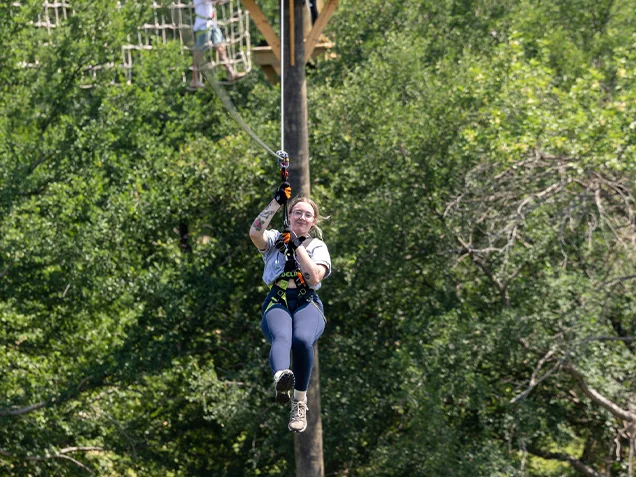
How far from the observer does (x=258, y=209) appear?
14727 millimetres

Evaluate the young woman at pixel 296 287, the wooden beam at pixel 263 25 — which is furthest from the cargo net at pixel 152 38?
the young woman at pixel 296 287

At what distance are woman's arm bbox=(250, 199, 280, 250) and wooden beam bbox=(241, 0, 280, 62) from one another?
3359 mm

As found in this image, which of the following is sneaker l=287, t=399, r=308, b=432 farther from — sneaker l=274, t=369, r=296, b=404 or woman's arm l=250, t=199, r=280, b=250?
woman's arm l=250, t=199, r=280, b=250

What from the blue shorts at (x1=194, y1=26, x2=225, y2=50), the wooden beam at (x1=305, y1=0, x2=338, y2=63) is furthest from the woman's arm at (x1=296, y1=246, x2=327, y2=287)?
the blue shorts at (x1=194, y1=26, x2=225, y2=50)

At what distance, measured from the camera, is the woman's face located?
647cm

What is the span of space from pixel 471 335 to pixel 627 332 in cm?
164

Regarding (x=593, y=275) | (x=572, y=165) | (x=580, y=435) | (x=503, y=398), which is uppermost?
(x=572, y=165)

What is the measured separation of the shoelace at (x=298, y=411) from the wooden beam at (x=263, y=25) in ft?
12.4

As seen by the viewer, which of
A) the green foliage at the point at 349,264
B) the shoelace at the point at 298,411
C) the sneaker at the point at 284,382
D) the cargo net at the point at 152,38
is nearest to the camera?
the sneaker at the point at 284,382

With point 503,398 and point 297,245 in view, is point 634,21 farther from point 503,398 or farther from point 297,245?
point 297,245

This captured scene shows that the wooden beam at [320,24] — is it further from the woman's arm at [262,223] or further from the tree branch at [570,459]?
the tree branch at [570,459]

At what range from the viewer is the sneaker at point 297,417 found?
641cm

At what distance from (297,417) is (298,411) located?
47mm

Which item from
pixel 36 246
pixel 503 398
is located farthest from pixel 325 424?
pixel 36 246
